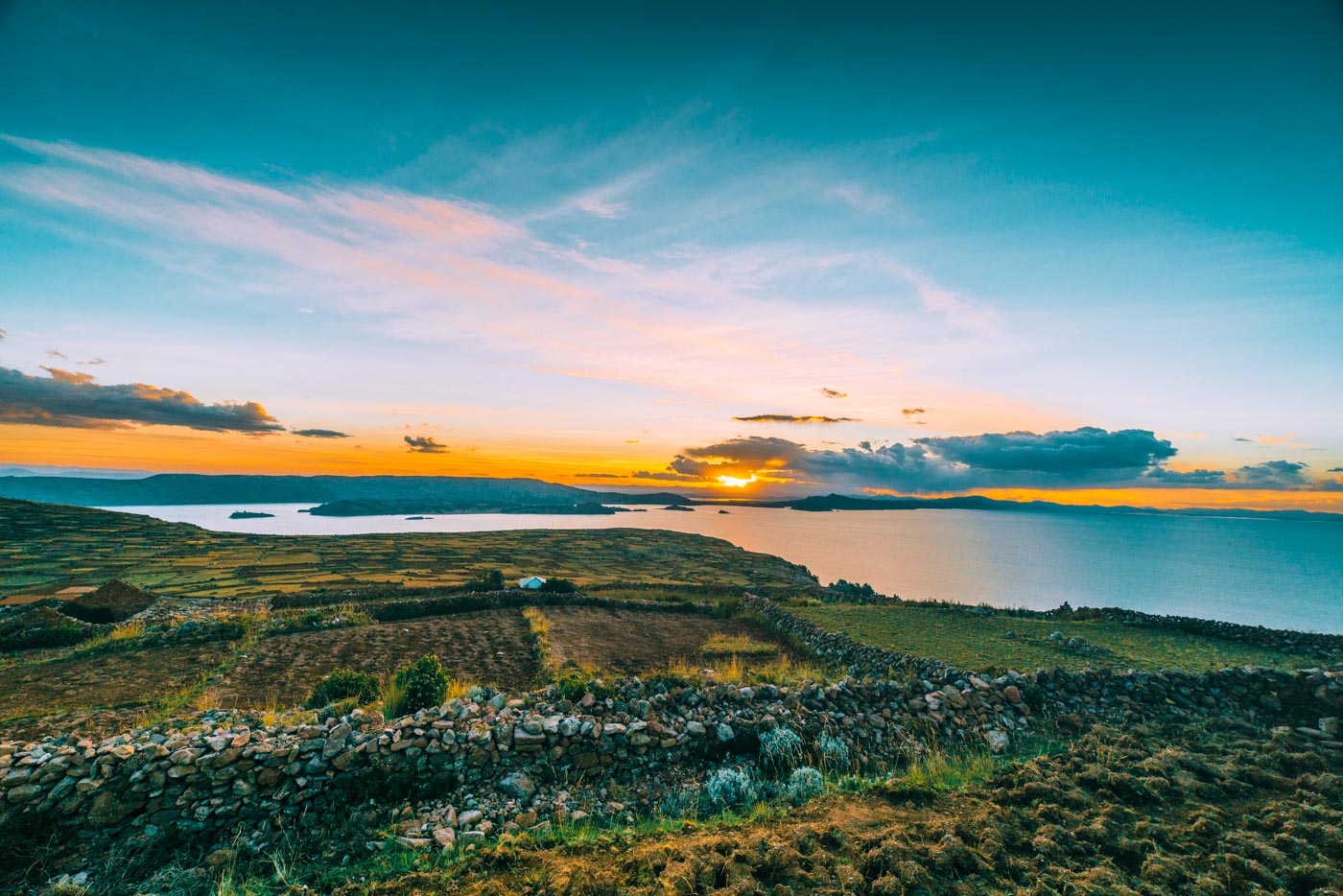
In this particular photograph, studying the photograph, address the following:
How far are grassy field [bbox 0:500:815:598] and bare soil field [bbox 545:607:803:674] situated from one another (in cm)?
2003

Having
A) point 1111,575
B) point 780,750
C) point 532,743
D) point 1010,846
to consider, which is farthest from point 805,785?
point 1111,575

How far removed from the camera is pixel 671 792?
725 cm

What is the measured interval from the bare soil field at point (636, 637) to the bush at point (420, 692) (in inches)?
238

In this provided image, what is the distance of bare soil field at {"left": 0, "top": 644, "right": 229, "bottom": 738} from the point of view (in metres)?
9.59

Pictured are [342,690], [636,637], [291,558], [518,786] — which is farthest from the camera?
[291,558]

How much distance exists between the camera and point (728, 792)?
7.11 metres

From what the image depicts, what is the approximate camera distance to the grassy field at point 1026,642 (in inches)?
517

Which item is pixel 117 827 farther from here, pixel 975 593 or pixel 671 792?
pixel 975 593

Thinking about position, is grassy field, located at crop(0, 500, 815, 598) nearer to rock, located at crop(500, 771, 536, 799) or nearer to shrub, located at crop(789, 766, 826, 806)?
rock, located at crop(500, 771, 536, 799)

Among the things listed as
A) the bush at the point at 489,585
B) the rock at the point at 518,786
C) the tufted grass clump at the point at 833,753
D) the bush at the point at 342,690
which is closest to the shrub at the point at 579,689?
the rock at the point at 518,786

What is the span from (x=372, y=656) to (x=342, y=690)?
6.55m

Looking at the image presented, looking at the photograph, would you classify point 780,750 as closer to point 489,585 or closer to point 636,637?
point 636,637

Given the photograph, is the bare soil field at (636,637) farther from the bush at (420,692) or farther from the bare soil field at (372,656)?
the bush at (420,692)

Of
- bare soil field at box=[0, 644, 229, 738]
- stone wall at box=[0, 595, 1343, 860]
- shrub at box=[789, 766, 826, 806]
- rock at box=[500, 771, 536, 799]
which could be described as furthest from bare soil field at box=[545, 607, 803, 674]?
bare soil field at box=[0, 644, 229, 738]
